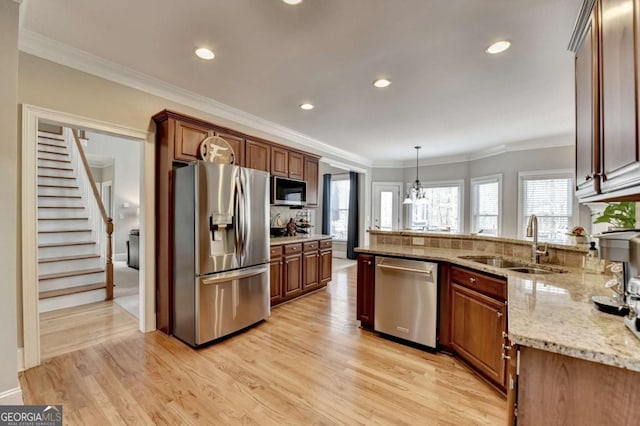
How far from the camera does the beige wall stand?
71.7 inches

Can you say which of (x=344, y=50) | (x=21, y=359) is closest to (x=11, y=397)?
(x=21, y=359)

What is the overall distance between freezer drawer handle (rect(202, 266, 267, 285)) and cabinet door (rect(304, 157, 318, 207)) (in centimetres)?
200

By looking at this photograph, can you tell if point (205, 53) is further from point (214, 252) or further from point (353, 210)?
point (353, 210)

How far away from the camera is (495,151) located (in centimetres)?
606

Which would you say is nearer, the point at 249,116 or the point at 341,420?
the point at 341,420

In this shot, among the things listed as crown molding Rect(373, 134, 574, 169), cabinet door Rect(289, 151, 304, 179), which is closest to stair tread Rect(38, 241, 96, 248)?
cabinet door Rect(289, 151, 304, 179)

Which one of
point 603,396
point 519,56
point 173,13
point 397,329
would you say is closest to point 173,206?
point 173,13

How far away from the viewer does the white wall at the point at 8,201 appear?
5.97ft

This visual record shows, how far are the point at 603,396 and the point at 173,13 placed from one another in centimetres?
304

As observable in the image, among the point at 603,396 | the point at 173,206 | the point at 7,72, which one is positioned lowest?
the point at 603,396

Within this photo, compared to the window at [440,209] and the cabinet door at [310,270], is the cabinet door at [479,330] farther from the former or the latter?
the window at [440,209]

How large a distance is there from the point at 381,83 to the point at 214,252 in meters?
2.53

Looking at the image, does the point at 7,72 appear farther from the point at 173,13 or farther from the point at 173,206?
the point at 173,206

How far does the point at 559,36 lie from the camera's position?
223 cm
